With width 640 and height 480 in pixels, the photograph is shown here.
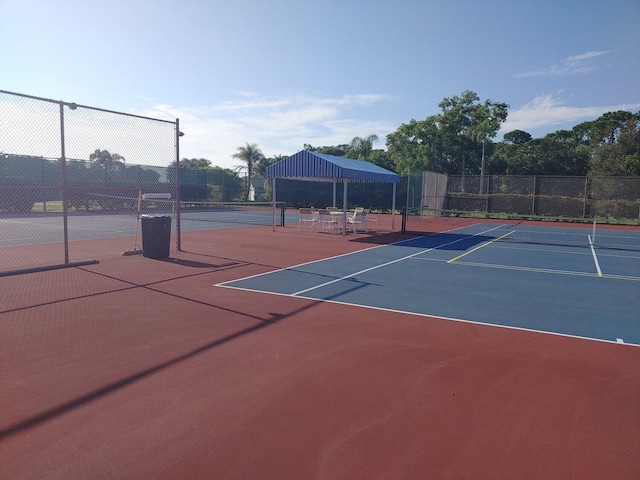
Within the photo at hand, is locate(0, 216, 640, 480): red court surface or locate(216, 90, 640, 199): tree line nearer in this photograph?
locate(0, 216, 640, 480): red court surface

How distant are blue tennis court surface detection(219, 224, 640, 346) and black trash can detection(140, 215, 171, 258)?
156 inches

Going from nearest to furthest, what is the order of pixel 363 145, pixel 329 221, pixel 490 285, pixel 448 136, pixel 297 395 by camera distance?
pixel 297 395 < pixel 490 285 < pixel 329 221 < pixel 448 136 < pixel 363 145

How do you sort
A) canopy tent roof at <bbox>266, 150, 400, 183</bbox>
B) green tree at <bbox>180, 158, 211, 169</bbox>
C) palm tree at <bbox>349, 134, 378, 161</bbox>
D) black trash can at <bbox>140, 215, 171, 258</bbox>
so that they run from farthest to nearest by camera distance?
green tree at <bbox>180, 158, 211, 169</bbox>, palm tree at <bbox>349, 134, 378, 161</bbox>, canopy tent roof at <bbox>266, 150, 400, 183</bbox>, black trash can at <bbox>140, 215, 171, 258</bbox>

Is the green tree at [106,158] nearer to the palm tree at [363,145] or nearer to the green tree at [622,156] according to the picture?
the palm tree at [363,145]

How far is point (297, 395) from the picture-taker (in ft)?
15.9

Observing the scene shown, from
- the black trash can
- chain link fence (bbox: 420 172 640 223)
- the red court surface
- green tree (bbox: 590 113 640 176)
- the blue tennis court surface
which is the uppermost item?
green tree (bbox: 590 113 640 176)

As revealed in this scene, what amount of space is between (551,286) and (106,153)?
29383 mm

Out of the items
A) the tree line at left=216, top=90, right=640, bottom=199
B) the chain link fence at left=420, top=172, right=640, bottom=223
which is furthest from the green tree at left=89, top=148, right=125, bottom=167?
the tree line at left=216, top=90, right=640, bottom=199

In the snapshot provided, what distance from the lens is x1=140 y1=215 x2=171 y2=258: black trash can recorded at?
13.2 meters

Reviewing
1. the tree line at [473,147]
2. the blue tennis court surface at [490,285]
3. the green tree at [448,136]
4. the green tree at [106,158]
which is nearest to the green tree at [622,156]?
the tree line at [473,147]

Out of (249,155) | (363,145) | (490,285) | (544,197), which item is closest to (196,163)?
(249,155)

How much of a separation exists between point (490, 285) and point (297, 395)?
706 cm

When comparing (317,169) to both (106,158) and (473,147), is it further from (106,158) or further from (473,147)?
(473,147)

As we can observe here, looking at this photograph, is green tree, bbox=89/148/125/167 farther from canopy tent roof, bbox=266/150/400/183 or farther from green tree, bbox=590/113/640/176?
green tree, bbox=590/113/640/176
